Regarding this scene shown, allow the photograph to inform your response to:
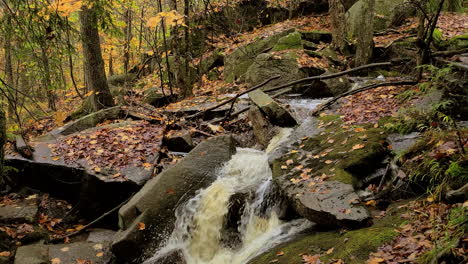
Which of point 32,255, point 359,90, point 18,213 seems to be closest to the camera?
point 32,255

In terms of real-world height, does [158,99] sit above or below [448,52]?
below

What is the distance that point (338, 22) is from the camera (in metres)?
13.3

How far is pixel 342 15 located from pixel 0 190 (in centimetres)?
1294

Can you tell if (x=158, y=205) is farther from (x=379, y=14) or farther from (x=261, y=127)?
(x=379, y=14)

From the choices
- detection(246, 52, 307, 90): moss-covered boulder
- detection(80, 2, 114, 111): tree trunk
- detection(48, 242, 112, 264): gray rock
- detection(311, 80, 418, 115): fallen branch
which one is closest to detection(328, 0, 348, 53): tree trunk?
detection(246, 52, 307, 90): moss-covered boulder

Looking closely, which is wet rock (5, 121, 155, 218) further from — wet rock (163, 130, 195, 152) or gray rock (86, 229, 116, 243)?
wet rock (163, 130, 195, 152)

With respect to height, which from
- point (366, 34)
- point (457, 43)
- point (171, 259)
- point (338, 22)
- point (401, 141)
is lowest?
point (171, 259)

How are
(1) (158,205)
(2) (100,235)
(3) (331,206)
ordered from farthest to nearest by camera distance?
1. (2) (100,235)
2. (1) (158,205)
3. (3) (331,206)

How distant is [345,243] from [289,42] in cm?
1149

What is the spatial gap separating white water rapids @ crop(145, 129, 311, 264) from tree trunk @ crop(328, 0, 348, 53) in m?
9.01

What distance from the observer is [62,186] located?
714 cm

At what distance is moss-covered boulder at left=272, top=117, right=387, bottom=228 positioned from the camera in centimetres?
436

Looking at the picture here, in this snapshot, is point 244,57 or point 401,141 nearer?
point 401,141

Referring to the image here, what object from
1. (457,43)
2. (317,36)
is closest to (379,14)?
(317,36)
